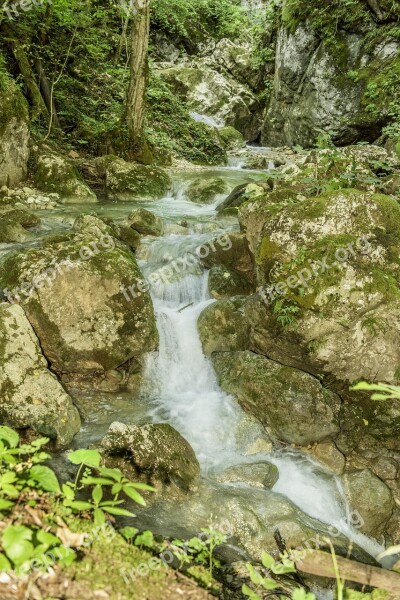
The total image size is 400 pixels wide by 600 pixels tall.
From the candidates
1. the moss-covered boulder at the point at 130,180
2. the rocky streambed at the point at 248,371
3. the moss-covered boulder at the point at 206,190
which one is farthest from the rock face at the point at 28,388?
the moss-covered boulder at the point at 206,190

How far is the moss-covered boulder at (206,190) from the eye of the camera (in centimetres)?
1004

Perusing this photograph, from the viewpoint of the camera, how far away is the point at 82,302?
4.95 m

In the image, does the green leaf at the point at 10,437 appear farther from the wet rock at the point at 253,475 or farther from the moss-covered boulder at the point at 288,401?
the moss-covered boulder at the point at 288,401

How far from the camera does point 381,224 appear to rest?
16.4 ft

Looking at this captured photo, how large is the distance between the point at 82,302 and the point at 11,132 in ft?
17.8

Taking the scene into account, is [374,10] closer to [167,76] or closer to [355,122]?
[355,122]

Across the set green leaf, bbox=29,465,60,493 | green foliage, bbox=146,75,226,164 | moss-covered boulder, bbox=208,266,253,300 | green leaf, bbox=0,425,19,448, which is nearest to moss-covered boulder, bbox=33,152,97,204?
A: moss-covered boulder, bbox=208,266,253,300

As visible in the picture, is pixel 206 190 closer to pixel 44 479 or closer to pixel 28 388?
pixel 28 388

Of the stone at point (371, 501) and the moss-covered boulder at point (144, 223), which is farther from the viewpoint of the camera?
the moss-covered boulder at point (144, 223)

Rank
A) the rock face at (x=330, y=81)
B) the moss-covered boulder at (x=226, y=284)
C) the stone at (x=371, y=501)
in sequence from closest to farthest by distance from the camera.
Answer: the stone at (x=371, y=501) < the moss-covered boulder at (x=226, y=284) < the rock face at (x=330, y=81)

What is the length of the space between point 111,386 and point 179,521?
2.09 metres

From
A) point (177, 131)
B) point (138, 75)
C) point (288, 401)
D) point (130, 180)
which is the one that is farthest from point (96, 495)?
point (177, 131)

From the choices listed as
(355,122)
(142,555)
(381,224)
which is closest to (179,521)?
(142,555)

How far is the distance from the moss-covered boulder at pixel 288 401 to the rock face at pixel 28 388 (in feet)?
7.12
